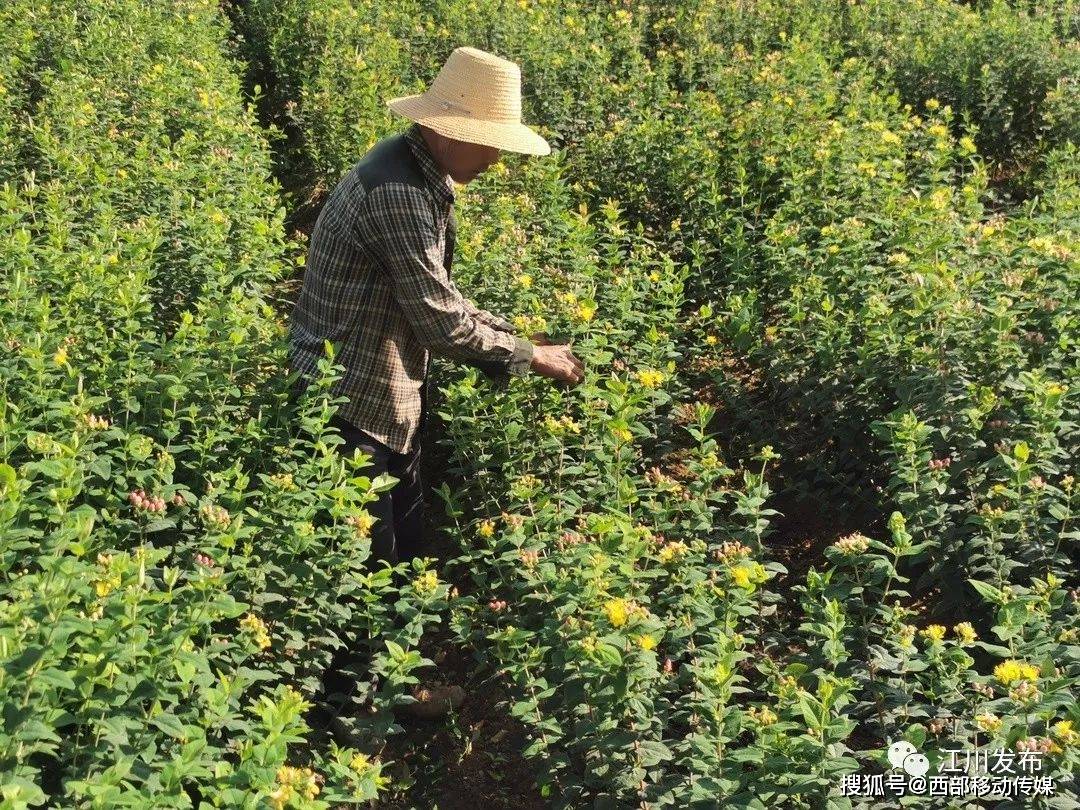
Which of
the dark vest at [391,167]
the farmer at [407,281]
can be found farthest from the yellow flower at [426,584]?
the dark vest at [391,167]

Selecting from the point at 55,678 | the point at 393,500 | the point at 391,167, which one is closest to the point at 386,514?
the point at 393,500

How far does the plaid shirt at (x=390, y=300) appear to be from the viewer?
138 inches

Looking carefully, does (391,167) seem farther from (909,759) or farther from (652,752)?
(909,759)

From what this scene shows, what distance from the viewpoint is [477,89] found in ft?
11.8

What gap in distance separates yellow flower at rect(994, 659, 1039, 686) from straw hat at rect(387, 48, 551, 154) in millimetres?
2063

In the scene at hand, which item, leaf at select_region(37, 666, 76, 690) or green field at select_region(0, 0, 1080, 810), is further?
green field at select_region(0, 0, 1080, 810)

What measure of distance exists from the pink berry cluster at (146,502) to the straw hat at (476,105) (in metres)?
1.41

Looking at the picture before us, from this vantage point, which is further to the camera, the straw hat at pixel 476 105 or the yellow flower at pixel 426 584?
the straw hat at pixel 476 105

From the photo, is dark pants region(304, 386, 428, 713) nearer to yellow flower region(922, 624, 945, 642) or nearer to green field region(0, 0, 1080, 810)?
green field region(0, 0, 1080, 810)

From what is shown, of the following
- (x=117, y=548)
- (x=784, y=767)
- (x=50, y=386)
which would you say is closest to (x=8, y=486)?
(x=117, y=548)

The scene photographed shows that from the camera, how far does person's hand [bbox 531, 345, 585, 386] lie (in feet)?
12.2

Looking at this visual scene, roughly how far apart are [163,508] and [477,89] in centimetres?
164

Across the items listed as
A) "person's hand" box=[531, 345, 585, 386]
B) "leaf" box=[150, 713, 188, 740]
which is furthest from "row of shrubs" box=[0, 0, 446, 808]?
"person's hand" box=[531, 345, 585, 386]

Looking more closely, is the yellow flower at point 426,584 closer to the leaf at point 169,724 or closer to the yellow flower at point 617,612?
the yellow flower at point 617,612
